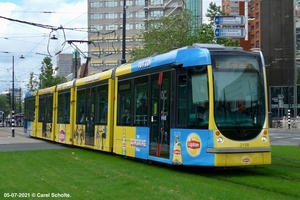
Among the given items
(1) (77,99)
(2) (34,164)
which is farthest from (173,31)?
(2) (34,164)

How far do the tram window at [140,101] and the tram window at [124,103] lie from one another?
0.68 metres

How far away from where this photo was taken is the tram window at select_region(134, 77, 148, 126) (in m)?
16.2

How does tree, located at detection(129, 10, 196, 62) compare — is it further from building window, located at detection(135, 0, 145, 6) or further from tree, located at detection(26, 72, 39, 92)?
building window, located at detection(135, 0, 145, 6)

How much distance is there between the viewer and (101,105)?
20594mm

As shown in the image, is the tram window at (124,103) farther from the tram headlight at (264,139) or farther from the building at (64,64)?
the building at (64,64)

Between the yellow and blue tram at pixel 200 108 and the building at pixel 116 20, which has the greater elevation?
the building at pixel 116 20

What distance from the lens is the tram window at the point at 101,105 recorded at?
2012 cm

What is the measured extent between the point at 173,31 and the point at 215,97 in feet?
97.2

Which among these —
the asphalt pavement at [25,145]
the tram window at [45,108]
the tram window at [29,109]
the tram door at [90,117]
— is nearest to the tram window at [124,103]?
the tram door at [90,117]

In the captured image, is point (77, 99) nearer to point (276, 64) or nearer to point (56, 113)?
point (56, 113)

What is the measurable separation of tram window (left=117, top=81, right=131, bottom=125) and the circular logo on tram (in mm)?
4135

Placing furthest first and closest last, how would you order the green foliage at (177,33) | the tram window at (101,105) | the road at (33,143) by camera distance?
the green foliage at (177,33) → the road at (33,143) → the tram window at (101,105)

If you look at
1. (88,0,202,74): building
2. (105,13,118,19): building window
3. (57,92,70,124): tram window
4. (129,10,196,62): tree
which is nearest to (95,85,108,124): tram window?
(57,92,70,124): tram window

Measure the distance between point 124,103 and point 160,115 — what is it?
3.23m
